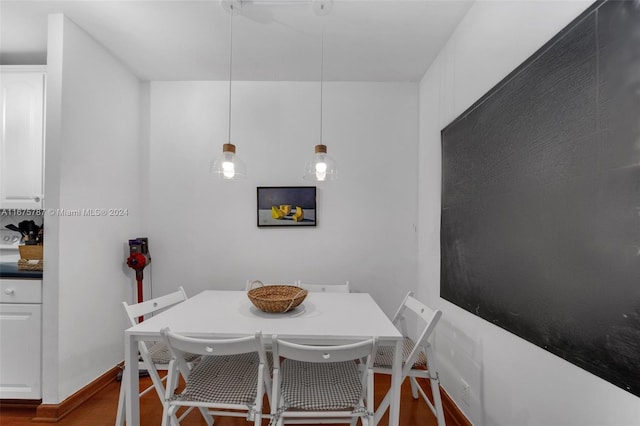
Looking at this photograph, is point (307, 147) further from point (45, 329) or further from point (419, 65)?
point (45, 329)

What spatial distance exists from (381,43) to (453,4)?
0.54 m

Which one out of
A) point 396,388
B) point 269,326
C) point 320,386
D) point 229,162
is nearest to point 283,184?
point 229,162

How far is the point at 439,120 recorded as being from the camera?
2.31 metres

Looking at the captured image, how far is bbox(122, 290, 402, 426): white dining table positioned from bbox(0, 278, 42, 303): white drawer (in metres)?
1.02

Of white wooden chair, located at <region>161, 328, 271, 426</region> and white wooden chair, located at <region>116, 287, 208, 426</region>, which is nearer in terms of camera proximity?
white wooden chair, located at <region>161, 328, 271, 426</region>

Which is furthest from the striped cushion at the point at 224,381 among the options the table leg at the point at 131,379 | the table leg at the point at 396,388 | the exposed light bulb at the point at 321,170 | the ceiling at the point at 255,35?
the ceiling at the point at 255,35

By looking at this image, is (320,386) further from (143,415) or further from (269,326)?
(143,415)

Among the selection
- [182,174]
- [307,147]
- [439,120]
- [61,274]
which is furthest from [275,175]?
[61,274]

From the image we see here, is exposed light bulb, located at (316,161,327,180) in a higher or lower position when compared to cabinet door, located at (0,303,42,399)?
higher

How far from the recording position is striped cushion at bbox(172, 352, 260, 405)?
1.39 meters

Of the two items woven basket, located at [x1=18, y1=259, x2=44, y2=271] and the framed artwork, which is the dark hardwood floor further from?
the framed artwork

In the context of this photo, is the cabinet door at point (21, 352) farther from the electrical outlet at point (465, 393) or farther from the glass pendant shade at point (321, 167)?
the electrical outlet at point (465, 393)

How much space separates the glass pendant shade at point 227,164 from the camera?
179 centimetres

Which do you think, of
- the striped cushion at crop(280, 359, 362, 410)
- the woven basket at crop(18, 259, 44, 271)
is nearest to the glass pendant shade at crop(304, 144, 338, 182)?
the striped cushion at crop(280, 359, 362, 410)
